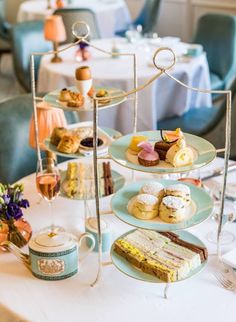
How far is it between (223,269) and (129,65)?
226cm

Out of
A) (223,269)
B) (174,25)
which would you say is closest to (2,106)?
(223,269)

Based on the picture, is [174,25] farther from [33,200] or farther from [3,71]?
[33,200]

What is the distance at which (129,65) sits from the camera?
3492 millimetres

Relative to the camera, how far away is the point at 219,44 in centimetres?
420

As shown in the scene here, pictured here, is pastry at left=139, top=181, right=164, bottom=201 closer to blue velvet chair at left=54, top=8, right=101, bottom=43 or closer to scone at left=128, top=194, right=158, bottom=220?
scone at left=128, top=194, right=158, bottom=220

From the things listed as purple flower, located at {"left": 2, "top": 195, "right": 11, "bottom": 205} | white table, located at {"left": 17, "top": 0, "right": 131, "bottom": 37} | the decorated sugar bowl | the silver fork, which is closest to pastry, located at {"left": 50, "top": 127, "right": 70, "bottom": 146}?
purple flower, located at {"left": 2, "top": 195, "right": 11, "bottom": 205}

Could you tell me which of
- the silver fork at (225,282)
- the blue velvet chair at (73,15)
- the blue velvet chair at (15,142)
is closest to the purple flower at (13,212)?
the silver fork at (225,282)

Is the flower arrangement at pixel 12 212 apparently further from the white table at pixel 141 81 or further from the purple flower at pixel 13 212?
the white table at pixel 141 81

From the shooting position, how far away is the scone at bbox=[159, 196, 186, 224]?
4.25 ft

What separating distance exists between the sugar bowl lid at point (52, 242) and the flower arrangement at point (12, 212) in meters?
0.15

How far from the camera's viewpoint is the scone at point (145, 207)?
1.31 metres

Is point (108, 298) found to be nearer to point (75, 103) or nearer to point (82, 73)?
point (75, 103)

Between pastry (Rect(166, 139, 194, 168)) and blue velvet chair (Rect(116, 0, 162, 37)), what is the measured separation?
422cm

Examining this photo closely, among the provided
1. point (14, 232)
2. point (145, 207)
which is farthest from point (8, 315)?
point (145, 207)
